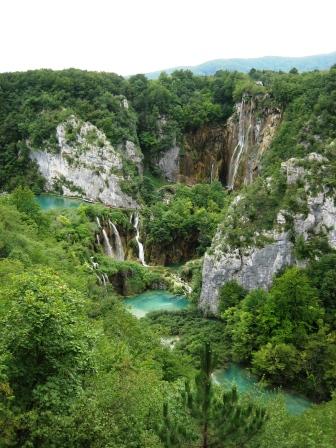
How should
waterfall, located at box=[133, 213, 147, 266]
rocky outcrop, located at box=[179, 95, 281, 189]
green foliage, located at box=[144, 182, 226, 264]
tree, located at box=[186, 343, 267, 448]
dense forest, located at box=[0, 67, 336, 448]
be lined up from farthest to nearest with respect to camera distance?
rocky outcrop, located at box=[179, 95, 281, 189] < green foliage, located at box=[144, 182, 226, 264] < waterfall, located at box=[133, 213, 147, 266] < dense forest, located at box=[0, 67, 336, 448] < tree, located at box=[186, 343, 267, 448]

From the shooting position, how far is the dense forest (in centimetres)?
1145

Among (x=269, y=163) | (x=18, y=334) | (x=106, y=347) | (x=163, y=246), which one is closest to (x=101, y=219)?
(x=163, y=246)

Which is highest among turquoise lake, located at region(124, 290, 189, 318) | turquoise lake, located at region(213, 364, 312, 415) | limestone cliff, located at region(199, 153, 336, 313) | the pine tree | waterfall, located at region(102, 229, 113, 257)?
the pine tree

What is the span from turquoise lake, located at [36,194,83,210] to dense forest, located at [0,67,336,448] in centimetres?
355

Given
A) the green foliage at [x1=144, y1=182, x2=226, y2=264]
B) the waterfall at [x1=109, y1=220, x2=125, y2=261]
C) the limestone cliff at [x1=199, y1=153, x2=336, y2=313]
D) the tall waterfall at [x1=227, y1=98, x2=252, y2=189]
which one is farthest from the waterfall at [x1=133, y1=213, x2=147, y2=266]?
the tall waterfall at [x1=227, y1=98, x2=252, y2=189]

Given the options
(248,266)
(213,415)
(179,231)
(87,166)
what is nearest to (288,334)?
(248,266)

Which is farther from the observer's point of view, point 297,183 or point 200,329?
point 297,183

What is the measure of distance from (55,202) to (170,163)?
19397 mm

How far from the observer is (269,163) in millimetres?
50562

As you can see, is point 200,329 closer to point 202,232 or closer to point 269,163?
point 202,232

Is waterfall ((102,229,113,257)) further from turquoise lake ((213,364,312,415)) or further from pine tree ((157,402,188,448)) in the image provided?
pine tree ((157,402,188,448))

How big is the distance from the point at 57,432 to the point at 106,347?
7.35 m

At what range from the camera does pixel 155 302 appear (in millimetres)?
42312

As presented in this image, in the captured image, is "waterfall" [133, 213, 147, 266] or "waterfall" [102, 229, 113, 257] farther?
"waterfall" [133, 213, 147, 266]
